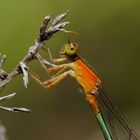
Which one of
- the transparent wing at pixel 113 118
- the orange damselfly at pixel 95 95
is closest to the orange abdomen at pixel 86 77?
the orange damselfly at pixel 95 95

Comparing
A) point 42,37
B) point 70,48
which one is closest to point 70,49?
point 70,48

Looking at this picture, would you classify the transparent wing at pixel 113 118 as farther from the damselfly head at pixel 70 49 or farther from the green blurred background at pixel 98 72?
the green blurred background at pixel 98 72

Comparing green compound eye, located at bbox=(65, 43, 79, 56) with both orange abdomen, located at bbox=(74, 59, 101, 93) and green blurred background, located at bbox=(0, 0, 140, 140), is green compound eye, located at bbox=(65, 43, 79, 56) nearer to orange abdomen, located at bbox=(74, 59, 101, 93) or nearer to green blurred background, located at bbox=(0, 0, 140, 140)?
orange abdomen, located at bbox=(74, 59, 101, 93)

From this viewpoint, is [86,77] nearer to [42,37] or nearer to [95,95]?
[95,95]

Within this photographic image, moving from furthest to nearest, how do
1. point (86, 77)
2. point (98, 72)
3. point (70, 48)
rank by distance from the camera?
point (98, 72), point (86, 77), point (70, 48)

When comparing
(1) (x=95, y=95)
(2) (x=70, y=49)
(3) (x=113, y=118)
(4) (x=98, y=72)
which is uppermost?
(4) (x=98, y=72)

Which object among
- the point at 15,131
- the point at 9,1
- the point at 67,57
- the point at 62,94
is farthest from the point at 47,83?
the point at 62,94

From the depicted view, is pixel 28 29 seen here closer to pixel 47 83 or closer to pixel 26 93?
pixel 26 93
